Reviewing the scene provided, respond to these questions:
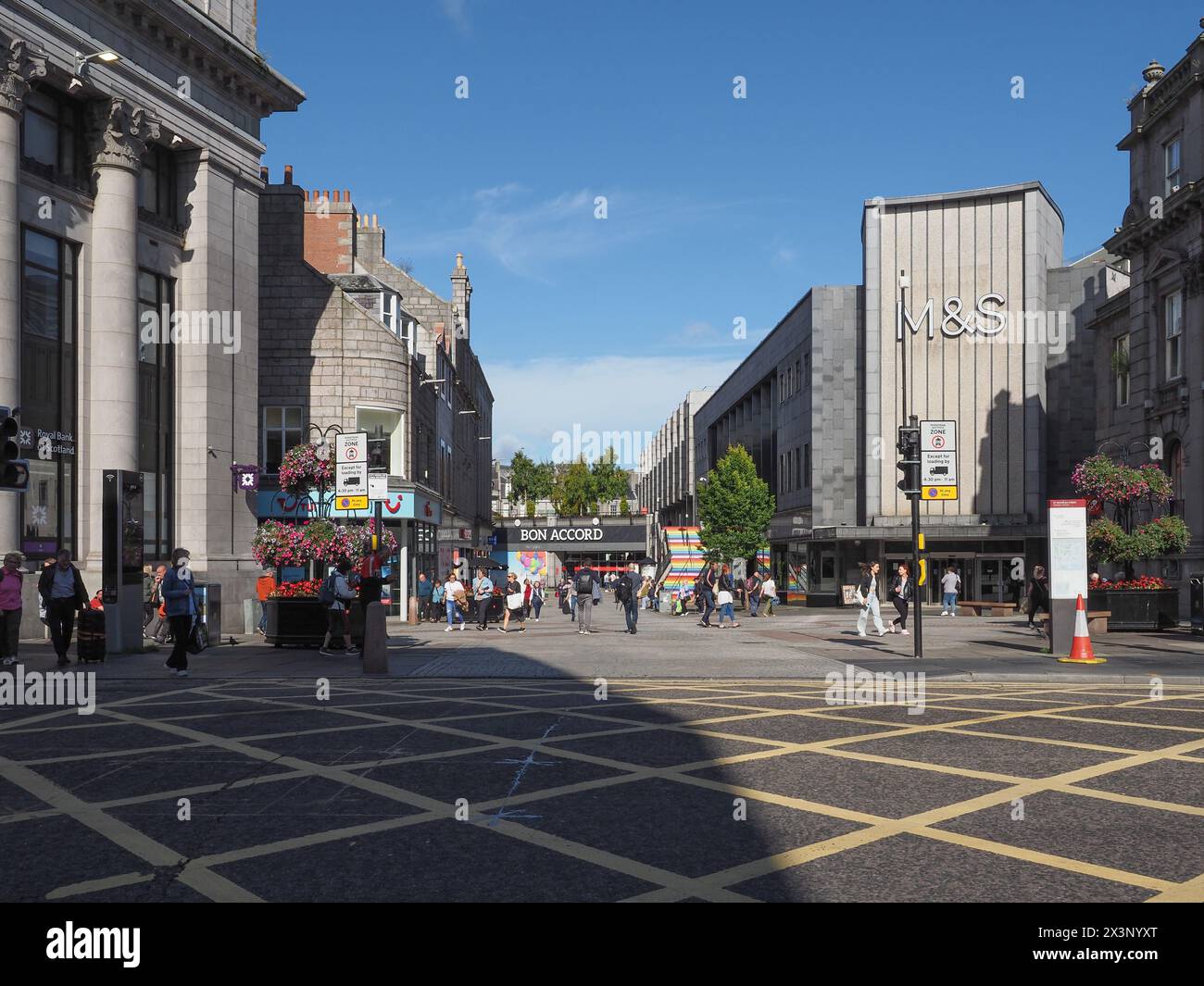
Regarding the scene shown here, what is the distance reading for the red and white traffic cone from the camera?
17.4 metres

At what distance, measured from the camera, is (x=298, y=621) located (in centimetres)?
2105

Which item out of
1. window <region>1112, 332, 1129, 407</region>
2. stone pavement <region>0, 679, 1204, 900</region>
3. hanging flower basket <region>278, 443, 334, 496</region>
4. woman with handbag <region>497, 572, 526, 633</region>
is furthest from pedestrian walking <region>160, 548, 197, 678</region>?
window <region>1112, 332, 1129, 407</region>

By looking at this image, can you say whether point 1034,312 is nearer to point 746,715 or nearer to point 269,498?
point 269,498

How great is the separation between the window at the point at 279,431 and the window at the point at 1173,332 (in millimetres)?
26499

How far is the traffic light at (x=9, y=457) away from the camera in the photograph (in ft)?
41.3

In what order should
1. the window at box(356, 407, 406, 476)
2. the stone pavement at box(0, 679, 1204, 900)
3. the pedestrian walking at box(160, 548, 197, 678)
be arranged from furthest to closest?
the window at box(356, 407, 406, 476)
the pedestrian walking at box(160, 548, 197, 678)
the stone pavement at box(0, 679, 1204, 900)

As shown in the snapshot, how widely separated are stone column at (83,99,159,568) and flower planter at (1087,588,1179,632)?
892 inches

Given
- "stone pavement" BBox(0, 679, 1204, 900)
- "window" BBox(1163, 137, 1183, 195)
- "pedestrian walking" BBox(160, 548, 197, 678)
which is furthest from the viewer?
"window" BBox(1163, 137, 1183, 195)

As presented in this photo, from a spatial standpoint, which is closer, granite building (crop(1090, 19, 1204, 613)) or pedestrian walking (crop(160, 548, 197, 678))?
pedestrian walking (crop(160, 548, 197, 678))

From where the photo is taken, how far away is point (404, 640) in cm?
2448

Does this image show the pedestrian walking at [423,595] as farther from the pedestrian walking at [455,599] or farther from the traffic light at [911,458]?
the traffic light at [911,458]

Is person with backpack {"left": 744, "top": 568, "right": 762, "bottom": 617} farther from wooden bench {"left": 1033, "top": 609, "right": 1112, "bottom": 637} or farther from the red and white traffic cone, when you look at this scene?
the red and white traffic cone

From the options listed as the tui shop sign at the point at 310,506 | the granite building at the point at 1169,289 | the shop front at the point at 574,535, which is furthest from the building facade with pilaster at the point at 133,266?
the shop front at the point at 574,535

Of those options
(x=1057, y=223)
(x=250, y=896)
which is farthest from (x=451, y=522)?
(x=250, y=896)
